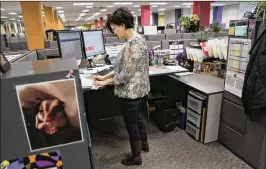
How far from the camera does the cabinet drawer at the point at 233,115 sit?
180 cm

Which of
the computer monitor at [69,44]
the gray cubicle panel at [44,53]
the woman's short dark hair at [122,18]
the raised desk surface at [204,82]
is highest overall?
the woman's short dark hair at [122,18]

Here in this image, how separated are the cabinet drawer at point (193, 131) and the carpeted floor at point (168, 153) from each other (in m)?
0.05

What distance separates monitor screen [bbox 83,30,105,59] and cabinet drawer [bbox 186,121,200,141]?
1392 millimetres

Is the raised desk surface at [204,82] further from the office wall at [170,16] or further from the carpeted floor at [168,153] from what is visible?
the office wall at [170,16]

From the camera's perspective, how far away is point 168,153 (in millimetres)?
2035

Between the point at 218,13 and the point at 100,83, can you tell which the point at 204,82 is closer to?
the point at 100,83

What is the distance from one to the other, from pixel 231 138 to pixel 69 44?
1907 mm

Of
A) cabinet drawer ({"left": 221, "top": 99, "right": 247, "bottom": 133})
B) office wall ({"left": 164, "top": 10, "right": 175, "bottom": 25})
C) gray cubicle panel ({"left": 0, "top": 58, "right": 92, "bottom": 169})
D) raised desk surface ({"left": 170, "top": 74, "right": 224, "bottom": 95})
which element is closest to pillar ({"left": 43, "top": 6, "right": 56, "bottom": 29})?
office wall ({"left": 164, "top": 10, "right": 175, "bottom": 25})

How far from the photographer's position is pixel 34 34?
7.18 m

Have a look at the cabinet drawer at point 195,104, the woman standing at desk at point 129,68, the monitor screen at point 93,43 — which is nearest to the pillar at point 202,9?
the monitor screen at point 93,43

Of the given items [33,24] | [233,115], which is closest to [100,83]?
[233,115]

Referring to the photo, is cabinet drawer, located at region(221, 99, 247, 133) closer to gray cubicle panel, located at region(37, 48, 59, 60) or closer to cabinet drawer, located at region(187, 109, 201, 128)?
cabinet drawer, located at region(187, 109, 201, 128)

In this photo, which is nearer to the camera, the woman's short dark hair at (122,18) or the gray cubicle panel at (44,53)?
the woman's short dark hair at (122,18)

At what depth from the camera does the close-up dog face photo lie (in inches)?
32.8
